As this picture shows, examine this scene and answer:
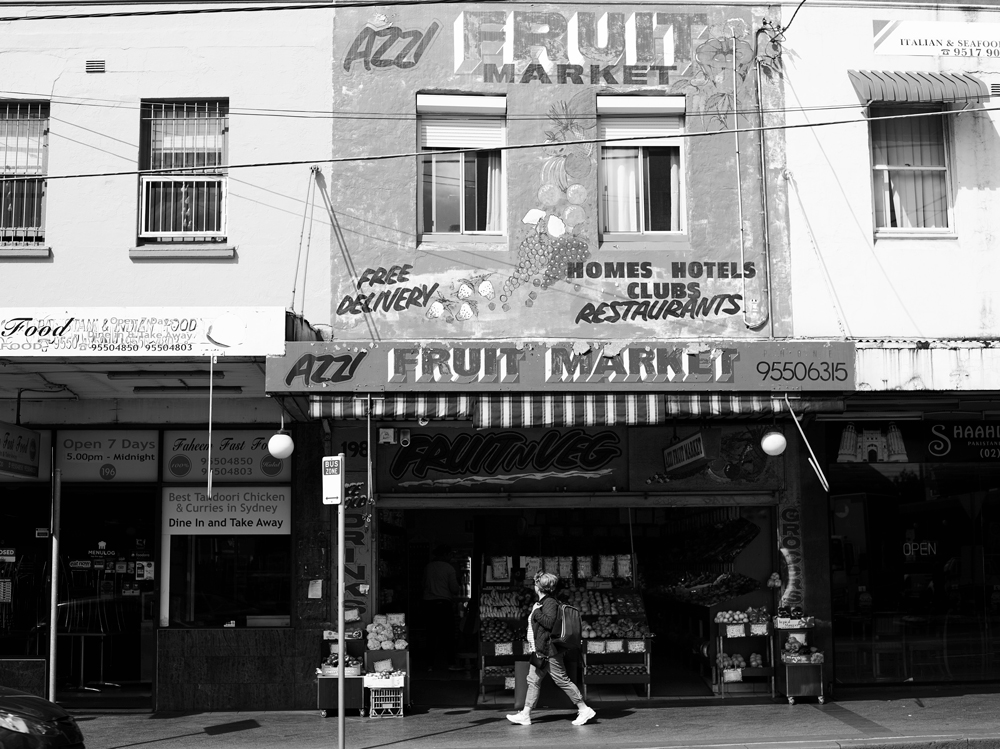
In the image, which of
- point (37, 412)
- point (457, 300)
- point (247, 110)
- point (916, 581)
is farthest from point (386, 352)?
point (916, 581)

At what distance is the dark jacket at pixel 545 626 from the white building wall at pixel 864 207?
4.54 metres

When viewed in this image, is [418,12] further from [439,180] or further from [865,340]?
[865,340]

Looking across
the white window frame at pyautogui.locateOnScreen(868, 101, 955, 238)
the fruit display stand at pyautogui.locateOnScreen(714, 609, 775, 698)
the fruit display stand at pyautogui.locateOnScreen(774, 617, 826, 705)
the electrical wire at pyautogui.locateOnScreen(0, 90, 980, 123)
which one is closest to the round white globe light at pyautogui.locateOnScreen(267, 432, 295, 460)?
the electrical wire at pyautogui.locateOnScreen(0, 90, 980, 123)

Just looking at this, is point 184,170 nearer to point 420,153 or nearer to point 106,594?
point 420,153

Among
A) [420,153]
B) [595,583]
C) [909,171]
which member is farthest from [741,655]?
[420,153]

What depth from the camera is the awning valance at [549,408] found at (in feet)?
39.4

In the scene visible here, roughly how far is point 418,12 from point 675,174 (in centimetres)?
381

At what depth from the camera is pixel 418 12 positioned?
13.8 meters

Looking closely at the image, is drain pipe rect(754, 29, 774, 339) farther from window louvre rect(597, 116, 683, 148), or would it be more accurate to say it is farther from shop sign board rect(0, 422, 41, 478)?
shop sign board rect(0, 422, 41, 478)

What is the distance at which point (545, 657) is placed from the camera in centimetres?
1244

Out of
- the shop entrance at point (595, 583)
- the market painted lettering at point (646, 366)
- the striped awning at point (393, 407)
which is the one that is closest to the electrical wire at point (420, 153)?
the market painted lettering at point (646, 366)

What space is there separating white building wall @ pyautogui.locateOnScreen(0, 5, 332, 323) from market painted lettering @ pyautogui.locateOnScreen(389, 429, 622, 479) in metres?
2.18

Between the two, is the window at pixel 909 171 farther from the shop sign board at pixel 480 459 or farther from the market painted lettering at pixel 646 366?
the shop sign board at pixel 480 459

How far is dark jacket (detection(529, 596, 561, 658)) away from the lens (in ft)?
40.6
